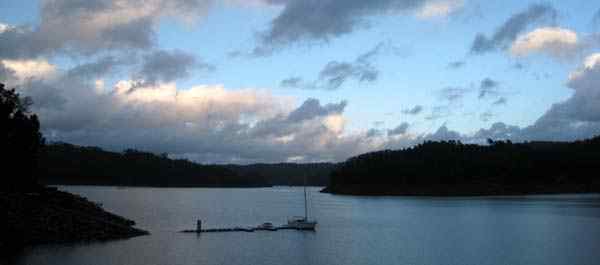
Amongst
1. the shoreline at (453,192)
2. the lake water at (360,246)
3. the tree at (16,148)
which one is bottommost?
the lake water at (360,246)

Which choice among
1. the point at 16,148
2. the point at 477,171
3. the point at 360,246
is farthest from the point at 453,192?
the point at 16,148

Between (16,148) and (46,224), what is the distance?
11481mm

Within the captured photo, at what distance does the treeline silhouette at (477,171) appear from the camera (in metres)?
143

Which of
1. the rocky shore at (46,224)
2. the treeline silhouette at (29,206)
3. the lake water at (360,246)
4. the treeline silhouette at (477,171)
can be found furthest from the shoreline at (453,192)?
the rocky shore at (46,224)

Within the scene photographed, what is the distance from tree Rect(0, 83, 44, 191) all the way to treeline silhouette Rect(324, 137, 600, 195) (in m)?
111

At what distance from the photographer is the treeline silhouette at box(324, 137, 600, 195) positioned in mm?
143375

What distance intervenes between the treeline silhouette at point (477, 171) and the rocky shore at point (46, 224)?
11349cm

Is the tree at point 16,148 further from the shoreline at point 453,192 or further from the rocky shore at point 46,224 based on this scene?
the shoreline at point 453,192

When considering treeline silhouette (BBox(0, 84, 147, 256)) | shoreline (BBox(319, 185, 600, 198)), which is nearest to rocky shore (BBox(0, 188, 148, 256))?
treeline silhouette (BBox(0, 84, 147, 256))

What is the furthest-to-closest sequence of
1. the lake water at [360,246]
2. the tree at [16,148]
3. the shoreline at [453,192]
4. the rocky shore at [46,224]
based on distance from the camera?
the shoreline at [453,192]
the tree at [16,148]
the rocky shore at [46,224]
the lake water at [360,246]

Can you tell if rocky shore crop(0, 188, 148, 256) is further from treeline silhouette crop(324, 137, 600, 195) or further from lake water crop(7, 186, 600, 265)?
treeline silhouette crop(324, 137, 600, 195)

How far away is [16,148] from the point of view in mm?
48500

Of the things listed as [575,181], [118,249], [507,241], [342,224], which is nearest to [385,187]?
[575,181]

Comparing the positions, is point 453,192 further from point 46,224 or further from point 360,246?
point 46,224
